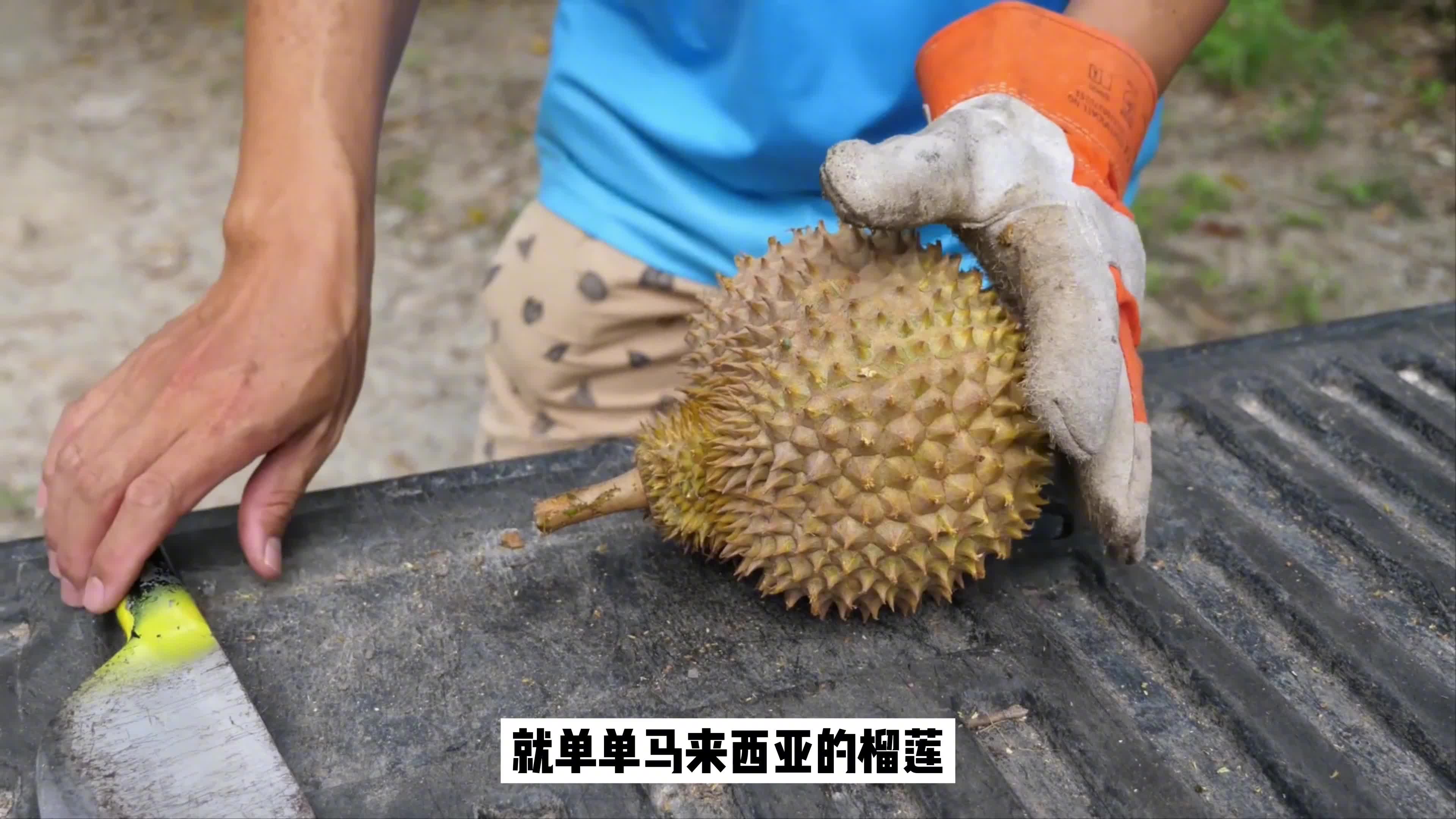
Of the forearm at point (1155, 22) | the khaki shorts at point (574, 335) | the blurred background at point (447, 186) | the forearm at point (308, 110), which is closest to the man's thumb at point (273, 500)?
the forearm at point (308, 110)

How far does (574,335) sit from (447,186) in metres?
3.08

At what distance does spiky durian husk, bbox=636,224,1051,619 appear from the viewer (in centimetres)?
148

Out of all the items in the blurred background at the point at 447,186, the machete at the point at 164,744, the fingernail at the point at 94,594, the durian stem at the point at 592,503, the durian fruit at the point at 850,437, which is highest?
the durian fruit at the point at 850,437

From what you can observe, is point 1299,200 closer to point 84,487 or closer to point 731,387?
point 731,387

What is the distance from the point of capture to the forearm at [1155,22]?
184cm

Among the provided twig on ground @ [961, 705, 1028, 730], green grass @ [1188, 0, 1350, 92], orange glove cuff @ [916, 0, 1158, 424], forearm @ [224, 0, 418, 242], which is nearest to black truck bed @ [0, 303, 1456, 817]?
twig on ground @ [961, 705, 1028, 730]

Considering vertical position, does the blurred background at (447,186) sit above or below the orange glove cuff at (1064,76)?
below

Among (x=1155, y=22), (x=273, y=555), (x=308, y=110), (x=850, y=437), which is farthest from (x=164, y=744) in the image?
(x=1155, y=22)

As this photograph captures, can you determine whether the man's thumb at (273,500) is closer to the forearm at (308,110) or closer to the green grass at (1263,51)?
the forearm at (308,110)

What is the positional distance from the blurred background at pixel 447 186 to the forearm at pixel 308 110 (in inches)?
70.5

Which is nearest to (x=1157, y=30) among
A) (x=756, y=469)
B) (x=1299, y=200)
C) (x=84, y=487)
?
(x=756, y=469)

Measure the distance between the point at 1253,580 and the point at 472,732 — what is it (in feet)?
3.79

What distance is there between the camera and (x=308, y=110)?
6.16ft

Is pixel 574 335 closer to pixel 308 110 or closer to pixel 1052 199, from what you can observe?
pixel 308 110
